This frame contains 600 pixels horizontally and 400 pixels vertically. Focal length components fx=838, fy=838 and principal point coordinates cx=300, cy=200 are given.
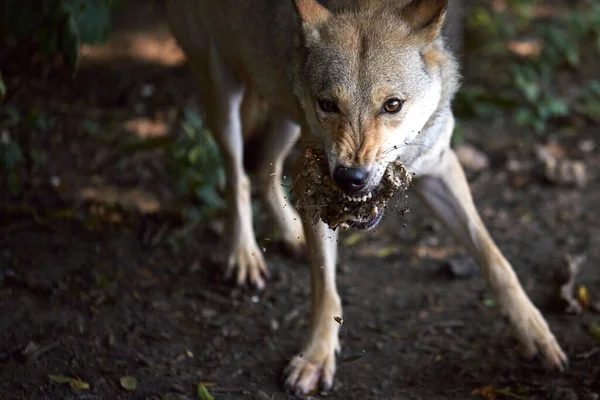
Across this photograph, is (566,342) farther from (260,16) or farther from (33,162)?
(33,162)

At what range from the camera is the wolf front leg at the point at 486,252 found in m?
4.42

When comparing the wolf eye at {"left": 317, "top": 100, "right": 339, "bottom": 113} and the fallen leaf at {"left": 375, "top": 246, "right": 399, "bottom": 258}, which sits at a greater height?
the wolf eye at {"left": 317, "top": 100, "right": 339, "bottom": 113}

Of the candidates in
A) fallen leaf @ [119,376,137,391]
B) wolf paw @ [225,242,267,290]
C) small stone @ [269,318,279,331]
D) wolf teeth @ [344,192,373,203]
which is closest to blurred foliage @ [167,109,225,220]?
wolf paw @ [225,242,267,290]

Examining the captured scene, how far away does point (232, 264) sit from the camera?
5430 mm

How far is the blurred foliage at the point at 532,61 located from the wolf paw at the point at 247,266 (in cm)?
264

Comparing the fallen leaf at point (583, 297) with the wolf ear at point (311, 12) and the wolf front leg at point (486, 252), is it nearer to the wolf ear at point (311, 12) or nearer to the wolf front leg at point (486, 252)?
the wolf front leg at point (486, 252)

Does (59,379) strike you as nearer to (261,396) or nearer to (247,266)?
(261,396)

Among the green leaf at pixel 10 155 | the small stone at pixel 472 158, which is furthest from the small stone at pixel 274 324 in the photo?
the small stone at pixel 472 158

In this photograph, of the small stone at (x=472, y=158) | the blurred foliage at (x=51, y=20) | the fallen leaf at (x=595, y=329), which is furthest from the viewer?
the small stone at (x=472, y=158)

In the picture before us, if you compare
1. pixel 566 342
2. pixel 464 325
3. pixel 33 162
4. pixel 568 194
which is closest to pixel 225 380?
pixel 464 325

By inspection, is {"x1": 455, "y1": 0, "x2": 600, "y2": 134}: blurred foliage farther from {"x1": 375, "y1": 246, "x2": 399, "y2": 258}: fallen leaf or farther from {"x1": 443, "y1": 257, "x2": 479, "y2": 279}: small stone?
{"x1": 443, "y1": 257, "x2": 479, "y2": 279}: small stone

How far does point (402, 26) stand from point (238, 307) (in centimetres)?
206

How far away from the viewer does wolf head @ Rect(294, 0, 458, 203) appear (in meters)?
3.67

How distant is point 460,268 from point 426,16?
2.02 metres
